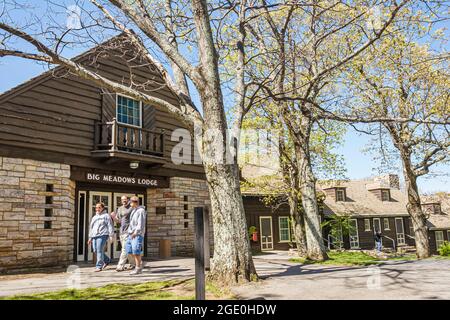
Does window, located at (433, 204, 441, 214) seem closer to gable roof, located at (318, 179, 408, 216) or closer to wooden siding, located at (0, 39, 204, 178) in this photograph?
gable roof, located at (318, 179, 408, 216)

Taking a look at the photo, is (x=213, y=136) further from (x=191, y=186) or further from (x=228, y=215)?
(x=191, y=186)

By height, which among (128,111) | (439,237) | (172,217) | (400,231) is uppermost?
(128,111)

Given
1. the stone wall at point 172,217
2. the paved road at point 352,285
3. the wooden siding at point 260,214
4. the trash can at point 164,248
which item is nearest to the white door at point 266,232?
the wooden siding at point 260,214

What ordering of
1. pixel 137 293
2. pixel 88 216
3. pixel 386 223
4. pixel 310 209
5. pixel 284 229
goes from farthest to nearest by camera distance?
pixel 386 223 < pixel 284 229 < pixel 88 216 < pixel 310 209 < pixel 137 293

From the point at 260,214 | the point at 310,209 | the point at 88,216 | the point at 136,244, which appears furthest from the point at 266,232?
the point at 136,244

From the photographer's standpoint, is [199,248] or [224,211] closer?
[199,248]

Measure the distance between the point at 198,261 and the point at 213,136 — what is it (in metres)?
3.67

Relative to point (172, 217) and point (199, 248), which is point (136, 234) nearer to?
point (199, 248)

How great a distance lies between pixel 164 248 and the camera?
46.3ft

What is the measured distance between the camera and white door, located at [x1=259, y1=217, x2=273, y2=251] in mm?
23827

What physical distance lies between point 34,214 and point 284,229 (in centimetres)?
1693

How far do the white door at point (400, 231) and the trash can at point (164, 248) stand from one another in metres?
24.3

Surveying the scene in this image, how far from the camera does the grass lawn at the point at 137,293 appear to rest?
20.0 feet

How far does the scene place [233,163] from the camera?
25.3 ft
